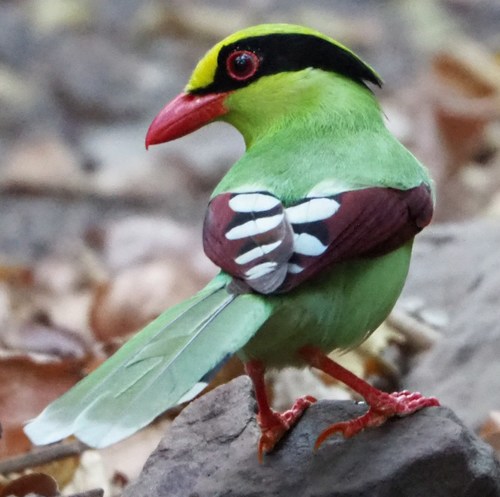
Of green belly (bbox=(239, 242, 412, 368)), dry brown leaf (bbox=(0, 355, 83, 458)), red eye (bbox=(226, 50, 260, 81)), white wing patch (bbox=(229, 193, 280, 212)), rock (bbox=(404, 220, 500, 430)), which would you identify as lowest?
Answer: rock (bbox=(404, 220, 500, 430))

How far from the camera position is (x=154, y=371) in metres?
2.27

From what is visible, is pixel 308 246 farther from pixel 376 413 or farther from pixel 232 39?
pixel 232 39

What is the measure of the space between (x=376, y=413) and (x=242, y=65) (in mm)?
800

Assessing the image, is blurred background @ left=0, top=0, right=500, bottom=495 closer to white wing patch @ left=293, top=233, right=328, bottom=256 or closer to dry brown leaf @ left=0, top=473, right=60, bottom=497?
dry brown leaf @ left=0, top=473, right=60, bottom=497

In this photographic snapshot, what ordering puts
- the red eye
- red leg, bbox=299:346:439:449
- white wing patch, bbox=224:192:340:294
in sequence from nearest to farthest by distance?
white wing patch, bbox=224:192:340:294 < red leg, bbox=299:346:439:449 < the red eye

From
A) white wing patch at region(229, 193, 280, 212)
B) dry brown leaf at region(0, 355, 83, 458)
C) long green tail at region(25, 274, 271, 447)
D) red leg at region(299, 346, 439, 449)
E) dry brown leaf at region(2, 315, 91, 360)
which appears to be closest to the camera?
long green tail at region(25, 274, 271, 447)

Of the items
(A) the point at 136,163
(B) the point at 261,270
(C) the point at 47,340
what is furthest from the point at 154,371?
(A) the point at 136,163

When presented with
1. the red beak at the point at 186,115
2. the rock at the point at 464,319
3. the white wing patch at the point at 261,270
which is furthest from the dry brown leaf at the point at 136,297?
the white wing patch at the point at 261,270

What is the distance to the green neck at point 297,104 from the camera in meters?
2.83

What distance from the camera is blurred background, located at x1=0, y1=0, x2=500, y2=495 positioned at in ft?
13.7

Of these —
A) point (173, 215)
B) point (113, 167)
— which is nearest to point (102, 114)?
point (113, 167)

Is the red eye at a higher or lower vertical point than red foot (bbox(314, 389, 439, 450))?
higher

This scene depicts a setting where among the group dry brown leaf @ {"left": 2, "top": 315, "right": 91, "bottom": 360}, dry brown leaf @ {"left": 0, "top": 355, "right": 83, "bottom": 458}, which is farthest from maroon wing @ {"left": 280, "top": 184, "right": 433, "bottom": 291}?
dry brown leaf @ {"left": 2, "top": 315, "right": 91, "bottom": 360}

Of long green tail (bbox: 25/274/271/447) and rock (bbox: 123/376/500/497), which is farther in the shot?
rock (bbox: 123/376/500/497)
